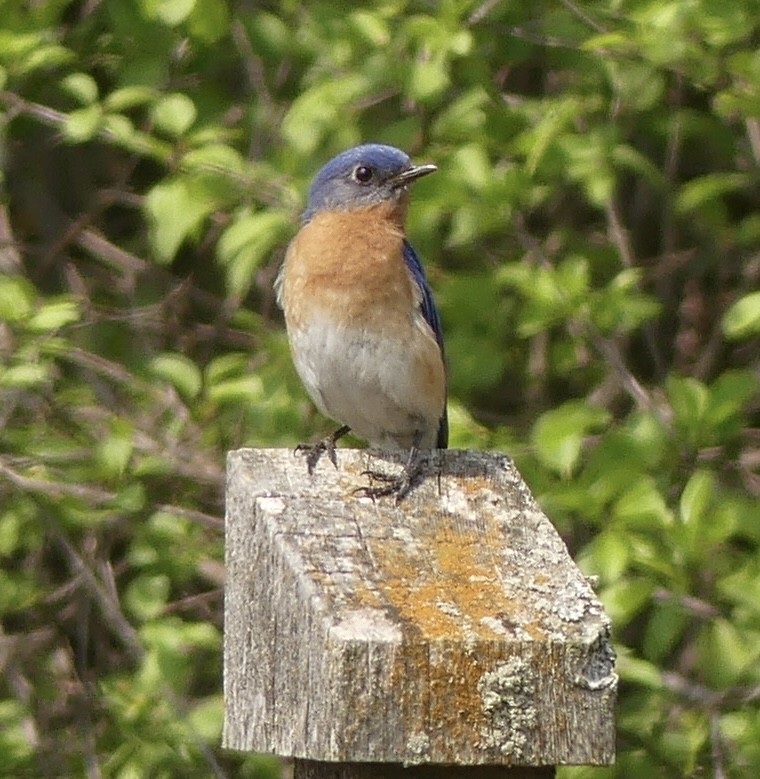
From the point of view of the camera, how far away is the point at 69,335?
249 inches

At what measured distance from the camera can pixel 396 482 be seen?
7.94 feet

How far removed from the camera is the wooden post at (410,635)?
2025mm

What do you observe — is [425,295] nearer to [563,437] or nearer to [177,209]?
[563,437]

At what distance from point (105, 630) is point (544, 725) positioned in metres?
4.59

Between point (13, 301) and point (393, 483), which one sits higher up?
point (393, 483)

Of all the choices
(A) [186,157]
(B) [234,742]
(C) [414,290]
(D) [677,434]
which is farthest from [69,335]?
(B) [234,742]

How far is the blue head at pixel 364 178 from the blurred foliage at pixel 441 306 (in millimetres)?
103

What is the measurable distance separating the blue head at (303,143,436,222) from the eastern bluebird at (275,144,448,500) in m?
0.02

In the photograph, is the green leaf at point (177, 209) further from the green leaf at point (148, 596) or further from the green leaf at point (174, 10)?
the green leaf at point (148, 596)

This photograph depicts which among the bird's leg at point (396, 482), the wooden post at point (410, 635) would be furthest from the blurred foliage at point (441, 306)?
the wooden post at point (410, 635)

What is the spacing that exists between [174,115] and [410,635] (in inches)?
135

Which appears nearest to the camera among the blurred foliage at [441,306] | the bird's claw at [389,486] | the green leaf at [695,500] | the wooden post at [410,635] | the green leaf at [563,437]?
the wooden post at [410,635]

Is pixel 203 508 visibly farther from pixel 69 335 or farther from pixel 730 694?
pixel 730 694

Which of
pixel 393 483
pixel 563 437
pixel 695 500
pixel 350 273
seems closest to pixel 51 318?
pixel 350 273
